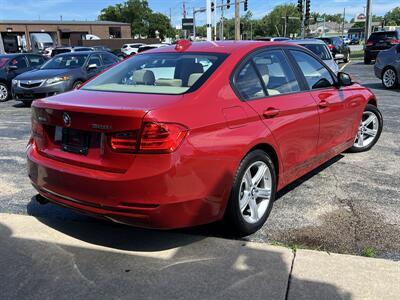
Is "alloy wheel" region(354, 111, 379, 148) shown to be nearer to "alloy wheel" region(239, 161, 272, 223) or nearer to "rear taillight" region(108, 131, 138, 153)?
"alloy wheel" region(239, 161, 272, 223)

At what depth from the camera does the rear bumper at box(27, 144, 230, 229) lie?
10.2ft

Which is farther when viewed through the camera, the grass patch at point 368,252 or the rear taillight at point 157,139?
the grass patch at point 368,252

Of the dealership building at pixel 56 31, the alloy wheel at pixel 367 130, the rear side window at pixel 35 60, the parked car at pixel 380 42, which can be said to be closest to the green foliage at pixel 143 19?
the dealership building at pixel 56 31

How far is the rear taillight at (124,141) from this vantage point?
123 inches

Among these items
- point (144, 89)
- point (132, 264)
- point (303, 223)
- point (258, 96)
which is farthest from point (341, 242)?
point (144, 89)

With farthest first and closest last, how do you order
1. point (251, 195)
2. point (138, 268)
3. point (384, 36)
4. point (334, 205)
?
1. point (384, 36)
2. point (334, 205)
3. point (251, 195)
4. point (138, 268)

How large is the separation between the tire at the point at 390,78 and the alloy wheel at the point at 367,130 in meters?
7.73

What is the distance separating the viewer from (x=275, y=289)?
3080mm

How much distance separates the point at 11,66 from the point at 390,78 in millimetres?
12003

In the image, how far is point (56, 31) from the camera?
79438mm

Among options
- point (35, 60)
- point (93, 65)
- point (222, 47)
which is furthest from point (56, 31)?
point (222, 47)

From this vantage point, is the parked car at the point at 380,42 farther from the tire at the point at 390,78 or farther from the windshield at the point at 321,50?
the windshield at the point at 321,50

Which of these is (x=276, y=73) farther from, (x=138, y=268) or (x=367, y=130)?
(x=367, y=130)

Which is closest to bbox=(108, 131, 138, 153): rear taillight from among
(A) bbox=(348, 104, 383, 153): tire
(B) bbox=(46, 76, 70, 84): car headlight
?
(A) bbox=(348, 104, 383, 153): tire
